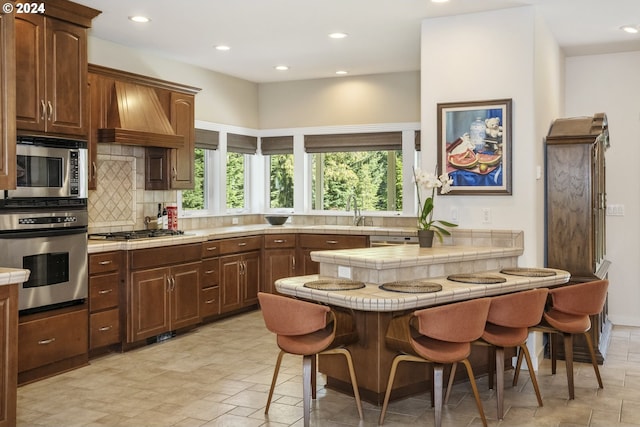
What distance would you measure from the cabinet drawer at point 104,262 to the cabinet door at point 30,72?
1.10 m

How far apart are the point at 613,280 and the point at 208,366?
4.31 metres

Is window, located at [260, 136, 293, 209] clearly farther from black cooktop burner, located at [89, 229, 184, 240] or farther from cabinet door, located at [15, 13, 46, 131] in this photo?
cabinet door, located at [15, 13, 46, 131]

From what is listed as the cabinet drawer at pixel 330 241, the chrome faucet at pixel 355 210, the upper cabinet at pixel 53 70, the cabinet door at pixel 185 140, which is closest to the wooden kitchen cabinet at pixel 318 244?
the cabinet drawer at pixel 330 241

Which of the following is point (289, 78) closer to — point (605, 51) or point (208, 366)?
point (605, 51)

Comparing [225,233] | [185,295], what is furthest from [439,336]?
[225,233]

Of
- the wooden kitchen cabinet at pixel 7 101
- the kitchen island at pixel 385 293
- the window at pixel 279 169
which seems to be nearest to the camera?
the wooden kitchen cabinet at pixel 7 101

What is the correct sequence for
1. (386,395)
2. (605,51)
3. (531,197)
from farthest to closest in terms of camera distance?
Result: (605,51), (531,197), (386,395)

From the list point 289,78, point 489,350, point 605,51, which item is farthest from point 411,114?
point 489,350

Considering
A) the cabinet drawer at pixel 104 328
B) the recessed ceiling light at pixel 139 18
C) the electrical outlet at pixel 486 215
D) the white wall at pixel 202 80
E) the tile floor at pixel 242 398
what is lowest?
the tile floor at pixel 242 398

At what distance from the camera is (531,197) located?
474 centimetres

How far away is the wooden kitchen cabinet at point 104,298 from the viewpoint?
4.93 metres

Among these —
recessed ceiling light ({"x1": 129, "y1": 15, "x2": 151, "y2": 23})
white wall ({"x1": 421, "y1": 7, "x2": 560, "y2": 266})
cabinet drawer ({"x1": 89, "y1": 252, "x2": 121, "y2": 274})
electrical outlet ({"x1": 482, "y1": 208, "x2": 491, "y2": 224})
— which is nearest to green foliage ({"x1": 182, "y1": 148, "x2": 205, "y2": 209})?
cabinet drawer ({"x1": 89, "y1": 252, "x2": 121, "y2": 274})

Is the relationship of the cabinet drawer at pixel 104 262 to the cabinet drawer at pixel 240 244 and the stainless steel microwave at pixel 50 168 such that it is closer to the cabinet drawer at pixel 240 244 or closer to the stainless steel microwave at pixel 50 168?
the stainless steel microwave at pixel 50 168

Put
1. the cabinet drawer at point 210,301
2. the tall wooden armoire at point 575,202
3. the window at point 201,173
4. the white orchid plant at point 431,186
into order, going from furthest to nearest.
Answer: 1. the window at point 201,173
2. the cabinet drawer at point 210,301
3. the tall wooden armoire at point 575,202
4. the white orchid plant at point 431,186
